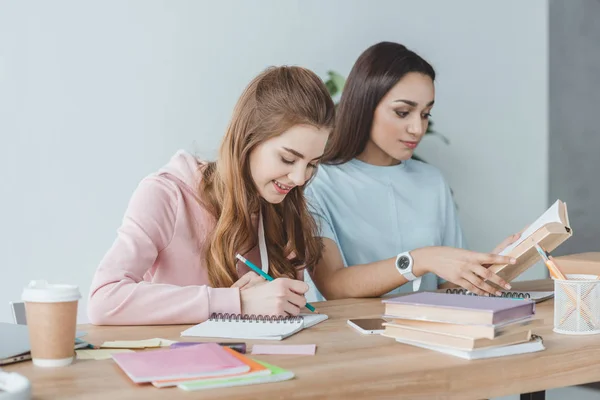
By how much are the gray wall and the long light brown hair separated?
2.61 metres

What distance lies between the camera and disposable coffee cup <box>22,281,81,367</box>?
111cm

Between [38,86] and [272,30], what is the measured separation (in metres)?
1.07

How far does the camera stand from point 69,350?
1.16 m

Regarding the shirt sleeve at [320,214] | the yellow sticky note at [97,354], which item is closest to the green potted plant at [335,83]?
the shirt sleeve at [320,214]

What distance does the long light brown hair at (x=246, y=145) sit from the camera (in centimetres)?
173

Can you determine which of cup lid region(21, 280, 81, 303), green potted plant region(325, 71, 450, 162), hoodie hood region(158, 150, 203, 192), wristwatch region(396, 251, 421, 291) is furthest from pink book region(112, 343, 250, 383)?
green potted plant region(325, 71, 450, 162)

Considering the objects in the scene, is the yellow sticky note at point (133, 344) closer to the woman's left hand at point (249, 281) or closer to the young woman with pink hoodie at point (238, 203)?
the young woman with pink hoodie at point (238, 203)

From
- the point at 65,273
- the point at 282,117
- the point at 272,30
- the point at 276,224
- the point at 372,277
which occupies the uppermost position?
the point at 272,30

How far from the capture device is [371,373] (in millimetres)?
1105

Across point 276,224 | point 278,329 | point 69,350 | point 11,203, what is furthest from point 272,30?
point 69,350

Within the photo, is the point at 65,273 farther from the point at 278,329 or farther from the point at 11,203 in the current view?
the point at 278,329

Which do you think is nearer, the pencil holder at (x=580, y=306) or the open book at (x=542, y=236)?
the pencil holder at (x=580, y=306)

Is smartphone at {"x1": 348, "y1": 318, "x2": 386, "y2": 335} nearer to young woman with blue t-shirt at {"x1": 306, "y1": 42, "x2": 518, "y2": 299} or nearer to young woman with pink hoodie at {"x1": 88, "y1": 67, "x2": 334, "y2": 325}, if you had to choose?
young woman with pink hoodie at {"x1": 88, "y1": 67, "x2": 334, "y2": 325}

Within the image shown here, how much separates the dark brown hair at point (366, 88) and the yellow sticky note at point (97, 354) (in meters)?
1.35
